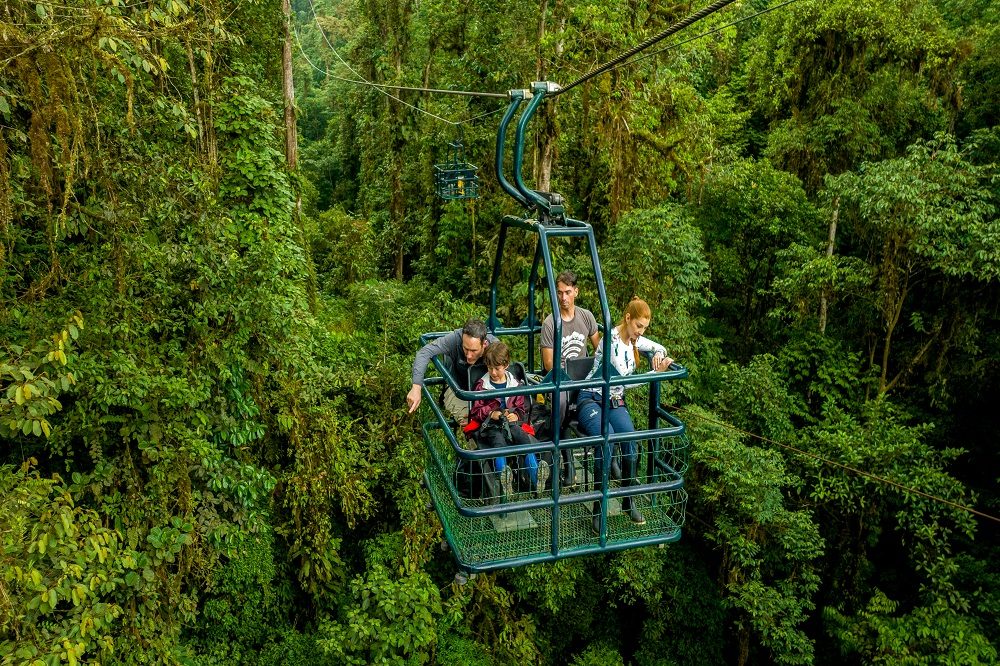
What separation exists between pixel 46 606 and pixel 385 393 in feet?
20.1

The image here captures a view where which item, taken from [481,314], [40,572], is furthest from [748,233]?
[40,572]

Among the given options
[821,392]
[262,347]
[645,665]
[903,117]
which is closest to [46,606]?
[262,347]

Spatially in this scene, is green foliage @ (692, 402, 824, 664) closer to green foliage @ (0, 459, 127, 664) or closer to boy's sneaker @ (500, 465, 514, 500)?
boy's sneaker @ (500, 465, 514, 500)

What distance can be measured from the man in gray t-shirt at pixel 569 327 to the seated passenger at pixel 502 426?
0.32m

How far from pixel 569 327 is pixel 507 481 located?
1.12m

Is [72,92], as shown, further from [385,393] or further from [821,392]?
[821,392]

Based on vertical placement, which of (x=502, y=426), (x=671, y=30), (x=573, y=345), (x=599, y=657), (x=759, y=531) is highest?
(x=671, y=30)

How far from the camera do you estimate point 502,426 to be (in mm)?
4055

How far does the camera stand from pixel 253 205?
7988 mm

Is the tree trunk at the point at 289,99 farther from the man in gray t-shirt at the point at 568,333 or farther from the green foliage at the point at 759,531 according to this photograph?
the man in gray t-shirt at the point at 568,333

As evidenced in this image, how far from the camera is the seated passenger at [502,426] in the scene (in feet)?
13.1

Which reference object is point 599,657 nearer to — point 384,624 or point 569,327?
point 384,624

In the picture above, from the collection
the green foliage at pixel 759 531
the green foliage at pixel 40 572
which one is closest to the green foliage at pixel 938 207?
the green foliage at pixel 759 531

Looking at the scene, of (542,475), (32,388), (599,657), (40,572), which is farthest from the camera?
(599,657)
